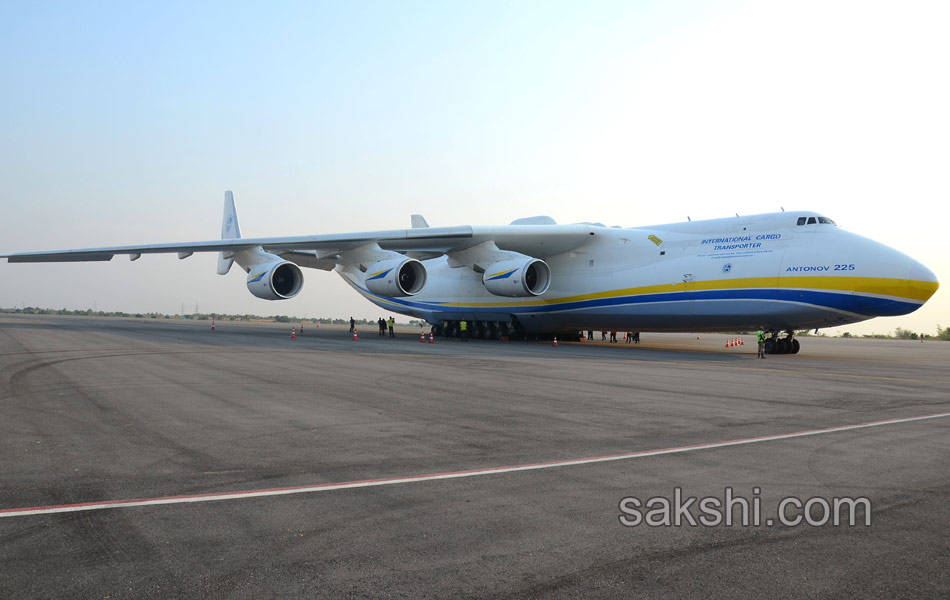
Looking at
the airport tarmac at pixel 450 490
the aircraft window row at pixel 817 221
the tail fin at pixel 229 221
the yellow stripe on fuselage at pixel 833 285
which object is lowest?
the airport tarmac at pixel 450 490

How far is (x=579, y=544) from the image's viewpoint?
3314mm

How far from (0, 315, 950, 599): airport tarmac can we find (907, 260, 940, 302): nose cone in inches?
364

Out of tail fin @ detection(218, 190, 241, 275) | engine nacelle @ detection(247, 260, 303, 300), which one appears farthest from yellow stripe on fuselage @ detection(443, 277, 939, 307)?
tail fin @ detection(218, 190, 241, 275)

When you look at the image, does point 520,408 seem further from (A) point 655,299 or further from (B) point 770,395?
(A) point 655,299

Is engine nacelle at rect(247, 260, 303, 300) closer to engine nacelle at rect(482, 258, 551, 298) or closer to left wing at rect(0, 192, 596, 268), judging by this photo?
left wing at rect(0, 192, 596, 268)

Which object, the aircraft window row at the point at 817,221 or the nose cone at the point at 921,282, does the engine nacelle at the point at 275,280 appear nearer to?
the aircraft window row at the point at 817,221

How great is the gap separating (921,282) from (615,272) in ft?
28.5

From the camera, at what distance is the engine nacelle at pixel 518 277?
23.0 meters

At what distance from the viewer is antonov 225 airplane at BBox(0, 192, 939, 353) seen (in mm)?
17719

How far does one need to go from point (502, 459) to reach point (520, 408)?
2.82 metres

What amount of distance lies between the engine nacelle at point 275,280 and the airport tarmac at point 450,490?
15720 mm

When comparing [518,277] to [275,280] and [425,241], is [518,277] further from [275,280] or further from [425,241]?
[275,280]

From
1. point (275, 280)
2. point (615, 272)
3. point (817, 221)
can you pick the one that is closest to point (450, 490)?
point (817, 221)

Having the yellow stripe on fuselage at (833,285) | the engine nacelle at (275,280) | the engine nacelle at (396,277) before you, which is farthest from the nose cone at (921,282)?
the engine nacelle at (275,280)
